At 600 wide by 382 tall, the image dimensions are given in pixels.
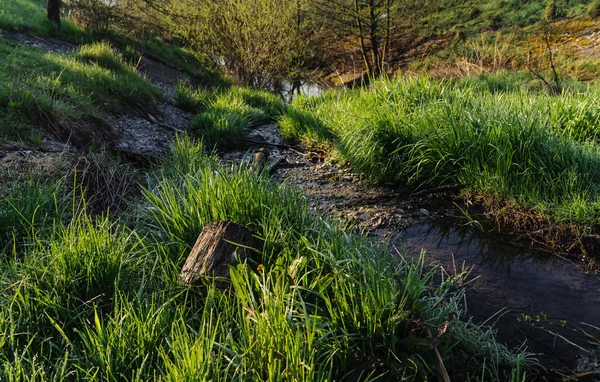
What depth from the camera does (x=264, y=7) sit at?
11680 millimetres

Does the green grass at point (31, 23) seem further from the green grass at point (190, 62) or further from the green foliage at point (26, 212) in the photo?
the green foliage at point (26, 212)

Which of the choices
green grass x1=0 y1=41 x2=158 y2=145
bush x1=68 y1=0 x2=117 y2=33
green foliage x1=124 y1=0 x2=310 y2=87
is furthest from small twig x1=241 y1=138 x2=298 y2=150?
bush x1=68 y1=0 x2=117 y2=33

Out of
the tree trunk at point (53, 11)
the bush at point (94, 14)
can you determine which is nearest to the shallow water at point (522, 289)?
the tree trunk at point (53, 11)

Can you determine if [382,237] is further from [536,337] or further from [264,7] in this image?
[264,7]

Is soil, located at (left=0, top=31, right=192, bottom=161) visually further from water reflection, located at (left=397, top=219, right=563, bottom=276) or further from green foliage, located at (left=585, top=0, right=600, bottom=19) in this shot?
green foliage, located at (left=585, top=0, right=600, bottom=19)

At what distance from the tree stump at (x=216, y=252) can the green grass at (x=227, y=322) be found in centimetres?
7

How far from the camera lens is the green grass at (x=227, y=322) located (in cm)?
180

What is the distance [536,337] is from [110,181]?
141 inches

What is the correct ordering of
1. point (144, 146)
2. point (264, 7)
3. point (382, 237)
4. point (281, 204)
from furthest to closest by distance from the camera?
point (264, 7) → point (144, 146) → point (382, 237) → point (281, 204)

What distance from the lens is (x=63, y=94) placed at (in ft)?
18.5

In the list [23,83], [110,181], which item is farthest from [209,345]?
[23,83]

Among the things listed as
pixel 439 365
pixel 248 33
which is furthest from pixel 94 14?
pixel 439 365

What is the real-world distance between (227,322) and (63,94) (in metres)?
4.85

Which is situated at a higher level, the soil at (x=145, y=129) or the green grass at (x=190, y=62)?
the green grass at (x=190, y=62)
